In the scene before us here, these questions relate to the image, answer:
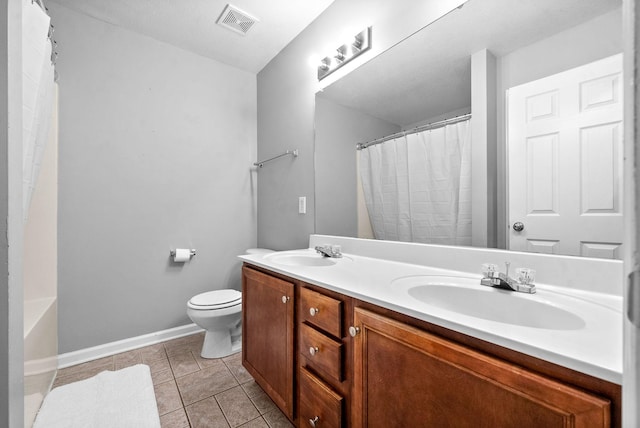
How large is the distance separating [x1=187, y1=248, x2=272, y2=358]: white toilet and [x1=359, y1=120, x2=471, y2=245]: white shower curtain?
1130mm

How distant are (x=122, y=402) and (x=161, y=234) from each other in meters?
1.14

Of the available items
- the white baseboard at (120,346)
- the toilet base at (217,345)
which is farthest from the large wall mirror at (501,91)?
the white baseboard at (120,346)

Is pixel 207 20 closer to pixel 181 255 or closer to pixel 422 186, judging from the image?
pixel 181 255

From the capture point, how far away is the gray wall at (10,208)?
484 mm

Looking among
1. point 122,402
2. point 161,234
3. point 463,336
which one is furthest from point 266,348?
point 161,234

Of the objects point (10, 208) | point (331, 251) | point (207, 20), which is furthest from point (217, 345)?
point (207, 20)

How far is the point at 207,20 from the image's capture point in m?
1.94

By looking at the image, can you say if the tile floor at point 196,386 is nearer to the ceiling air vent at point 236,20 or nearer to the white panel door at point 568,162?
the white panel door at point 568,162

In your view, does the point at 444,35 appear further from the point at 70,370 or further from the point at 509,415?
the point at 70,370

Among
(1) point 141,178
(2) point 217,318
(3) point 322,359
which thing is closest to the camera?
(3) point 322,359

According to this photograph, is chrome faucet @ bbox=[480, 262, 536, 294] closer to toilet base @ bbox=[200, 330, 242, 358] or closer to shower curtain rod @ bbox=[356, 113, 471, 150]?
shower curtain rod @ bbox=[356, 113, 471, 150]

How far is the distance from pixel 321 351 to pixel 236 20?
2.20 meters

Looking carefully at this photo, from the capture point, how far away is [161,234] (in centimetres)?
216

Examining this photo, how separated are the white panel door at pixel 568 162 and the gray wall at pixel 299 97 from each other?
2.08 feet
